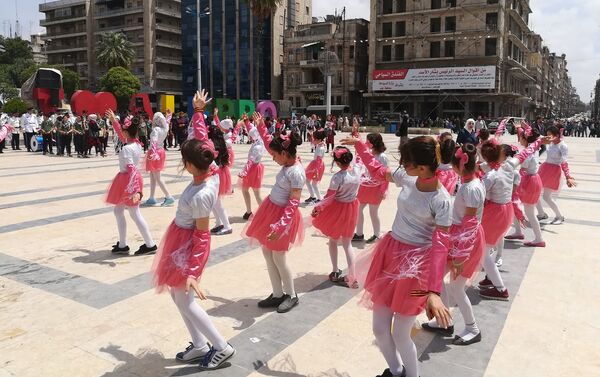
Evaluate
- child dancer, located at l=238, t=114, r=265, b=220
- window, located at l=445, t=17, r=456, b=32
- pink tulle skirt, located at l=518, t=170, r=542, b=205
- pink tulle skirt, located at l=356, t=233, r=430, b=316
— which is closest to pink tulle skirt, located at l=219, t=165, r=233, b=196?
child dancer, located at l=238, t=114, r=265, b=220

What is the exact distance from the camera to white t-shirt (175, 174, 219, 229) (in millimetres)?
3568

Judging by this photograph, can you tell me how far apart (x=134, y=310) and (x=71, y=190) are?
311 inches

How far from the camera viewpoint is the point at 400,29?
56000 mm

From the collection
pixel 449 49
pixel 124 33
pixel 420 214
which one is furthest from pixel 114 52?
pixel 420 214

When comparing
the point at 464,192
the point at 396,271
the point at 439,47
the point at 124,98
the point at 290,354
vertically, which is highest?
the point at 439,47

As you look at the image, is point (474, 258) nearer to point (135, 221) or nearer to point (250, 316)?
point (250, 316)

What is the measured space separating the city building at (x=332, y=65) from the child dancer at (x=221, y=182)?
49.1m

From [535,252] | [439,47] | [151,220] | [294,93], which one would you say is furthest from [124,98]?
[535,252]

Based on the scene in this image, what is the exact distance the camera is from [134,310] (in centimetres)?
475

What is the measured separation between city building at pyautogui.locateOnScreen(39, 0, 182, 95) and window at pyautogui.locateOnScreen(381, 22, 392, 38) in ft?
108

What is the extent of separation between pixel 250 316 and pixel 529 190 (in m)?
5.02

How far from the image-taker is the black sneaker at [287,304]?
4742 mm

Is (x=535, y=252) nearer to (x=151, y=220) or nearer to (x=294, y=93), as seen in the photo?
(x=151, y=220)

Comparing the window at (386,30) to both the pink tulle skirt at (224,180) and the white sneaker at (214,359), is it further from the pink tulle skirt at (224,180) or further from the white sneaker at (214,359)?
the white sneaker at (214,359)
